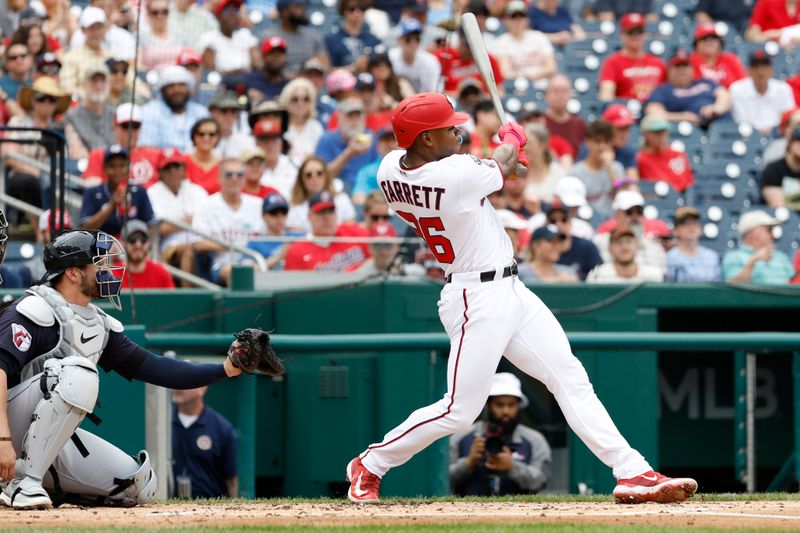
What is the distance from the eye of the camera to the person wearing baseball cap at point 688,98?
12773 millimetres

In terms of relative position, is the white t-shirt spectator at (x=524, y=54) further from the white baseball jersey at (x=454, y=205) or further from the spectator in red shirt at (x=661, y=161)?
the white baseball jersey at (x=454, y=205)

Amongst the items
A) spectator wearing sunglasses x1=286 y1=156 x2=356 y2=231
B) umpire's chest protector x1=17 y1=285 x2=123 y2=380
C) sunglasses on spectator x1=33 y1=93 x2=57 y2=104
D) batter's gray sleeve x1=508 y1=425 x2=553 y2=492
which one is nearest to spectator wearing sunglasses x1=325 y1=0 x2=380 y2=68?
spectator wearing sunglasses x1=286 y1=156 x2=356 y2=231

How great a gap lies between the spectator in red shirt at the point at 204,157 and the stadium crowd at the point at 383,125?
13 millimetres

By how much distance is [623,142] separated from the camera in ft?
38.8

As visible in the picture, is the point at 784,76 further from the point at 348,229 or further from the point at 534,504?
the point at 534,504

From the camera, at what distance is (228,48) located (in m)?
12.2

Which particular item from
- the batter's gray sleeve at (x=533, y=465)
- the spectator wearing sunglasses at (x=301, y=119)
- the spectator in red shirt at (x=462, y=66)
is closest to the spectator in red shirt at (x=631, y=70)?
the spectator in red shirt at (x=462, y=66)

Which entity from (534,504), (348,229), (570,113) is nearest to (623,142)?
(570,113)

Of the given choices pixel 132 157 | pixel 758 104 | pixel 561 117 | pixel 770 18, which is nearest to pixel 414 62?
pixel 561 117

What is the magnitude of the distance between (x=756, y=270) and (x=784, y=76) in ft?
14.3

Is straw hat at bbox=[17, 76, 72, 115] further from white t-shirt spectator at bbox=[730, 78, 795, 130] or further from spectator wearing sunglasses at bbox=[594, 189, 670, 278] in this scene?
white t-shirt spectator at bbox=[730, 78, 795, 130]

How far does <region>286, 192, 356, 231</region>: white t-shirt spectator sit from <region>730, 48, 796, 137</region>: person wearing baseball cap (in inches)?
164

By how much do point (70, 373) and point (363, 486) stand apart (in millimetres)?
1188

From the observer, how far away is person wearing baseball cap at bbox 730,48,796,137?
42.0 feet
